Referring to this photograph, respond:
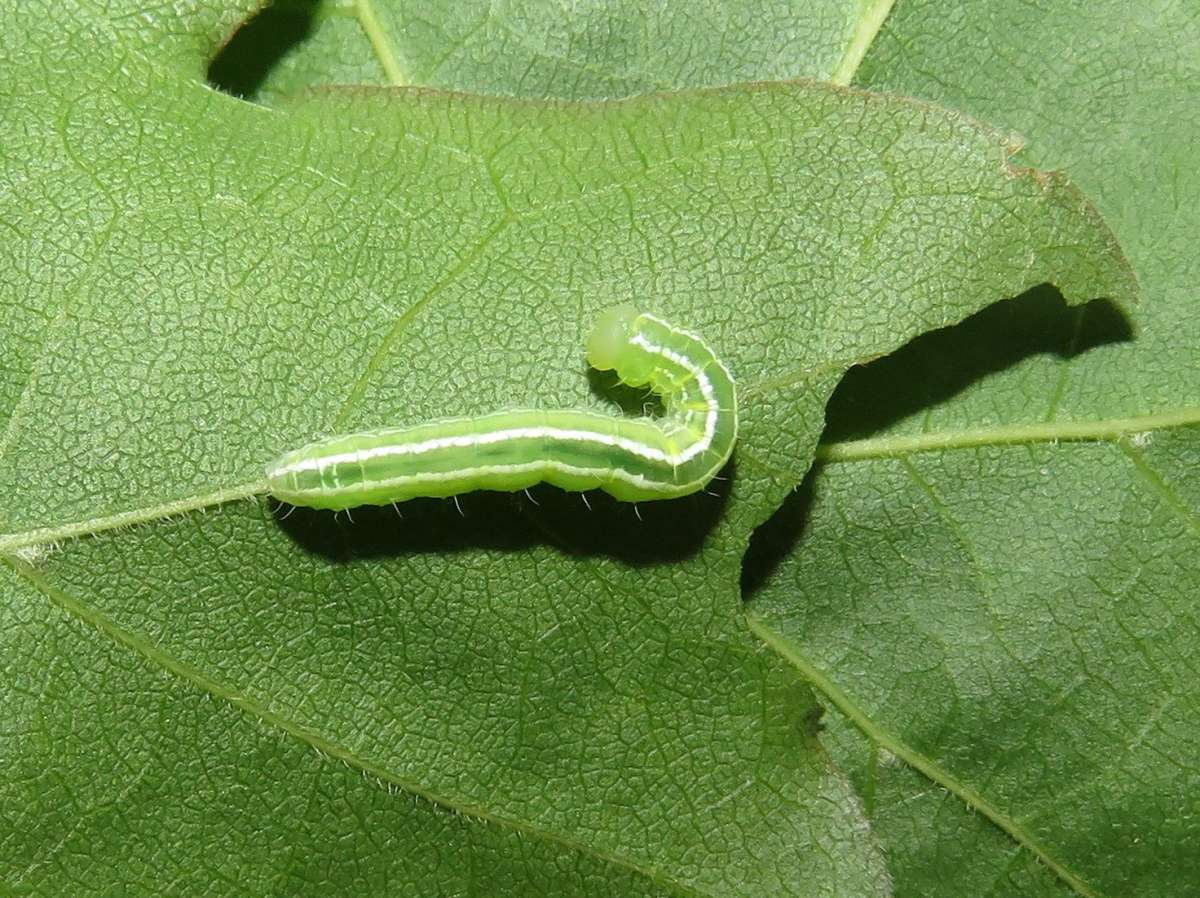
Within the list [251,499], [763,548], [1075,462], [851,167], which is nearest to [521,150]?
[851,167]

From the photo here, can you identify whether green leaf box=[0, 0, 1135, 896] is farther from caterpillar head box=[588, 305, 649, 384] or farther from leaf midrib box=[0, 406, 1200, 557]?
leaf midrib box=[0, 406, 1200, 557]

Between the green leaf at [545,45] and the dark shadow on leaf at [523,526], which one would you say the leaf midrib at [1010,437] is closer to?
the dark shadow on leaf at [523,526]

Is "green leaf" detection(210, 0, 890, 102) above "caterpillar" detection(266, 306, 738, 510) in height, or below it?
above

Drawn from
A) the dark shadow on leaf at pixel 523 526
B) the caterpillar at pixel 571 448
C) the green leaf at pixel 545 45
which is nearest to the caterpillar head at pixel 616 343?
the caterpillar at pixel 571 448

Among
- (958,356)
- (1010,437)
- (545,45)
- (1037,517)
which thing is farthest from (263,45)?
(1037,517)

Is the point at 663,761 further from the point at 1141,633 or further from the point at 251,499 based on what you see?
the point at 1141,633

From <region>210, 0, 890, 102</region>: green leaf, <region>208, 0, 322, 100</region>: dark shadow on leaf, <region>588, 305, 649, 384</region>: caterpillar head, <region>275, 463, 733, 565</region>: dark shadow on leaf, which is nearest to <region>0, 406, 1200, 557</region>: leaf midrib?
<region>275, 463, 733, 565</region>: dark shadow on leaf
